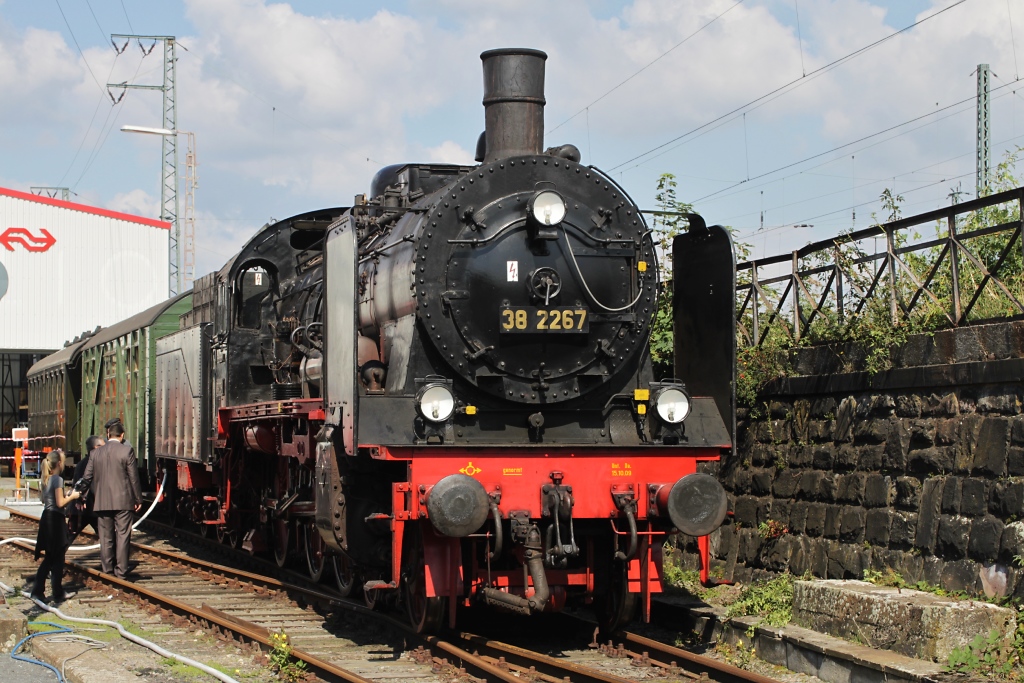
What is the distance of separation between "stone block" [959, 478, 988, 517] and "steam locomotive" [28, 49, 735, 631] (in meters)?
1.58

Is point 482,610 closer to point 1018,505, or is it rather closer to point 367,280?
point 367,280

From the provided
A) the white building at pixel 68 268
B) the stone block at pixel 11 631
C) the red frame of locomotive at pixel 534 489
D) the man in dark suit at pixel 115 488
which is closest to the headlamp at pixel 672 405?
the red frame of locomotive at pixel 534 489

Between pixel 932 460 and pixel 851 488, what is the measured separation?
0.94 metres

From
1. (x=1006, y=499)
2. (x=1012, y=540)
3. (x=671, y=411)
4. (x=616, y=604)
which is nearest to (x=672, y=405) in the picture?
(x=671, y=411)

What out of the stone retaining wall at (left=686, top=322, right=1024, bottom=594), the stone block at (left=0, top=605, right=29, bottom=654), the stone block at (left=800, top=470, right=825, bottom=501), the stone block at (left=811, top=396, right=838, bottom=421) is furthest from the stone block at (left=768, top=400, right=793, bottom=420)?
the stone block at (left=0, top=605, right=29, bottom=654)

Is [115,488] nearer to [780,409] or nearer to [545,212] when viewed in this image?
[545,212]

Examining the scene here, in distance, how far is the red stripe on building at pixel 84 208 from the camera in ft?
111

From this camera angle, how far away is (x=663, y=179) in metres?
12.2

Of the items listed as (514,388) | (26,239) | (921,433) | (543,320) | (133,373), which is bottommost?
(921,433)

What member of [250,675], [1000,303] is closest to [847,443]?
[1000,303]

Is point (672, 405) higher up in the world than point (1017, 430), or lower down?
higher up

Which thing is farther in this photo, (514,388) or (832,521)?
(832,521)

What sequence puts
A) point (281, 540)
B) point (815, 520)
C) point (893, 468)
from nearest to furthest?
point (893, 468) < point (815, 520) < point (281, 540)

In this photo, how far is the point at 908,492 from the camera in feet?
27.1
